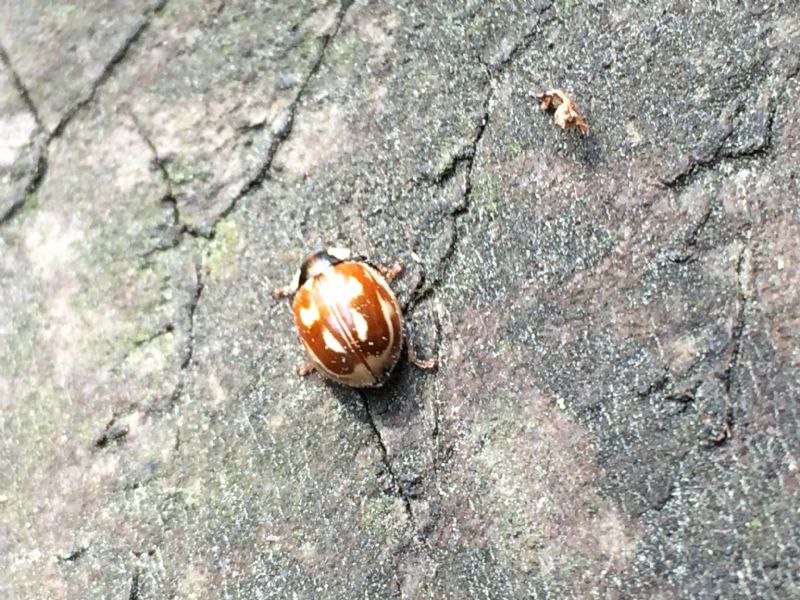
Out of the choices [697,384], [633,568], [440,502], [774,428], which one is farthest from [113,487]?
[774,428]

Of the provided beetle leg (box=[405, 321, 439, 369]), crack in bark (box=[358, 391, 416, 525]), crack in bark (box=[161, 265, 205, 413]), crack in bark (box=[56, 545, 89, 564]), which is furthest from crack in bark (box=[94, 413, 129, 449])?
beetle leg (box=[405, 321, 439, 369])

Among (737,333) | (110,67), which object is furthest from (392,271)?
(110,67)

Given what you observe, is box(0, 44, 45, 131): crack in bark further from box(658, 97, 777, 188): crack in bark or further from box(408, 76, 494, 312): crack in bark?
box(658, 97, 777, 188): crack in bark

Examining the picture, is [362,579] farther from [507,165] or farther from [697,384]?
[507,165]

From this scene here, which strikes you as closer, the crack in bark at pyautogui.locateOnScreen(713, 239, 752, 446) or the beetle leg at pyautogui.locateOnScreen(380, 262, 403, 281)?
the crack in bark at pyautogui.locateOnScreen(713, 239, 752, 446)

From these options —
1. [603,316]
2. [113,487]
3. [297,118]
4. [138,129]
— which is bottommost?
[603,316]

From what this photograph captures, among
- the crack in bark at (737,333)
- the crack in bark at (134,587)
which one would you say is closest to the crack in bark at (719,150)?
the crack in bark at (737,333)
